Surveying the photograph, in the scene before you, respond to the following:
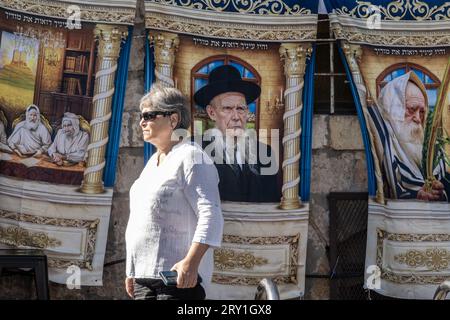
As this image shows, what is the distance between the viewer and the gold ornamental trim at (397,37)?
16.6 feet

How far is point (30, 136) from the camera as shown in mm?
4797

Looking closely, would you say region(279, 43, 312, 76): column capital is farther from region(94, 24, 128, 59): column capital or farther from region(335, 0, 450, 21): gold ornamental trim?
region(94, 24, 128, 59): column capital

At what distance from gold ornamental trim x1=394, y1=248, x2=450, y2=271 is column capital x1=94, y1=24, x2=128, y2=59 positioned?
237cm

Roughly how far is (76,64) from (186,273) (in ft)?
6.42

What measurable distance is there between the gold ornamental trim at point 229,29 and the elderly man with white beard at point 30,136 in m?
0.97

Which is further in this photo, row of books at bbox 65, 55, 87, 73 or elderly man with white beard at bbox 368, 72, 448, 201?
elderly man with white beard at bbox 368, 72, 448, 201

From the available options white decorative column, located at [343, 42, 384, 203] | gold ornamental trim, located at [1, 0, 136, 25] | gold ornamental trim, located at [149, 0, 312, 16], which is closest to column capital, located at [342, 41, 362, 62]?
white decorative column, located at [343, 42, 384, 203]

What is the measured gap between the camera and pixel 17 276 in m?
5.02

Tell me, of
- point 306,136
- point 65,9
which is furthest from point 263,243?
point 65,9

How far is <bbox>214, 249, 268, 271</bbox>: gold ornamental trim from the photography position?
4.93 meters

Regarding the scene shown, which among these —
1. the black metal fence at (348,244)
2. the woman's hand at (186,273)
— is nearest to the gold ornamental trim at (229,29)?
the black metal fence at (348,244)
